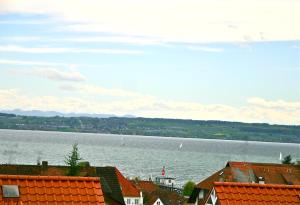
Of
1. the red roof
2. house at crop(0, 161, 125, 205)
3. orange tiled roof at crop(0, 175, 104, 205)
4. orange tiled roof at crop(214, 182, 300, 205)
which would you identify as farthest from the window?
the red roof

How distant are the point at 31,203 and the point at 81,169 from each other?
44.8 meters

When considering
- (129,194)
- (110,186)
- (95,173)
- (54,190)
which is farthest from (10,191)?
(129,194)

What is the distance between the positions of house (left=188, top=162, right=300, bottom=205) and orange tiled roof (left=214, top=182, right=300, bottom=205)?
53.9 meters

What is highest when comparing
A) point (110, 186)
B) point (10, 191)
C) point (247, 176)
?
point (247, 176)

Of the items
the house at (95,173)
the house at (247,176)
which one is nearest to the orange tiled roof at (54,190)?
the house at (95,173)

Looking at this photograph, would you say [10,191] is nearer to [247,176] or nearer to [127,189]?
[247,176]

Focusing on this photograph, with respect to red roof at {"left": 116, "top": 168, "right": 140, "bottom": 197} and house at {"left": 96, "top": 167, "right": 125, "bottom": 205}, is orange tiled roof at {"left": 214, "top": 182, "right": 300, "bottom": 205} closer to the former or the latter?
house at {"left": 96, "top": 167, "right": 125, "bottom": 205}

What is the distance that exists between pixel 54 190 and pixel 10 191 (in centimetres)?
93

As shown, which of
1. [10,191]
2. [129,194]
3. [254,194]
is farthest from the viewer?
[129,194]

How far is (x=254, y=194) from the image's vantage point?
16.5 metres

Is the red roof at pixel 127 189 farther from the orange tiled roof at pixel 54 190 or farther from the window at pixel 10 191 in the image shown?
the window at pixel 10 191

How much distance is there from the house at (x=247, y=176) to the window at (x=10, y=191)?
56111 millimetres

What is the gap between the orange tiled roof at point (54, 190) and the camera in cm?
1537

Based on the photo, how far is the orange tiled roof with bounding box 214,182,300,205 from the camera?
1609cm
